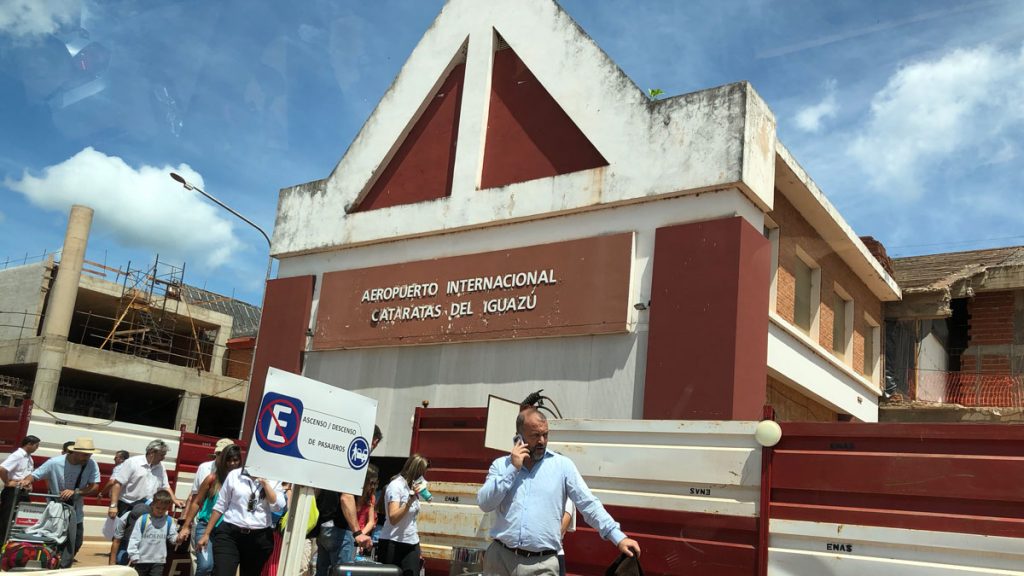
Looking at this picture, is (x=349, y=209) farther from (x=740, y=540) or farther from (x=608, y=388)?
(x=740, y=540)

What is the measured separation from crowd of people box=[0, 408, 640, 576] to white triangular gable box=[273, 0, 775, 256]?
5282 mm

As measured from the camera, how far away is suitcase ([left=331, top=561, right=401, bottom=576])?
5.66 meters

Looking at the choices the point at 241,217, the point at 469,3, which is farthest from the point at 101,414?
the point at 469,3

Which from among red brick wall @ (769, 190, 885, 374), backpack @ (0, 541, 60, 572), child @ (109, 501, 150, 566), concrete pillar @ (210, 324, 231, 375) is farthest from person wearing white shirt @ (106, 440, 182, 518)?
concrete pillar @ (210, 324, 231, 375)

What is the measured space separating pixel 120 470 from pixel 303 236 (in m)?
6.35

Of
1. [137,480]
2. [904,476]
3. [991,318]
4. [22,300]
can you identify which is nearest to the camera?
[904,476]

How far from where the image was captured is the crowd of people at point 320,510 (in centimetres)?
536

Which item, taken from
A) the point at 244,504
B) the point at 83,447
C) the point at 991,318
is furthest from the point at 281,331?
the point at 991,318

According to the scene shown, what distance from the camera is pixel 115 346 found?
137ft

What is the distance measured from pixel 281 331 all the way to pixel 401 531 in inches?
343

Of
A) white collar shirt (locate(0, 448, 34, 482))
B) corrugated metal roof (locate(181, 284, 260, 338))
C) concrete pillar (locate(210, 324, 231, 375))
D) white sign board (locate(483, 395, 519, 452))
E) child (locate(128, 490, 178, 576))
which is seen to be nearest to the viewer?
white sign board (locate(483, 395, 519, 452))

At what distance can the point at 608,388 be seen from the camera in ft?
38.5

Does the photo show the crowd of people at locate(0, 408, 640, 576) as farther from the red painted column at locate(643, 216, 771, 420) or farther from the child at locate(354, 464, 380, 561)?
the red painted column at locate(643, 216, 771, 420)

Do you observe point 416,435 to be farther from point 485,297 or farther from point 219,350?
point 219,350
